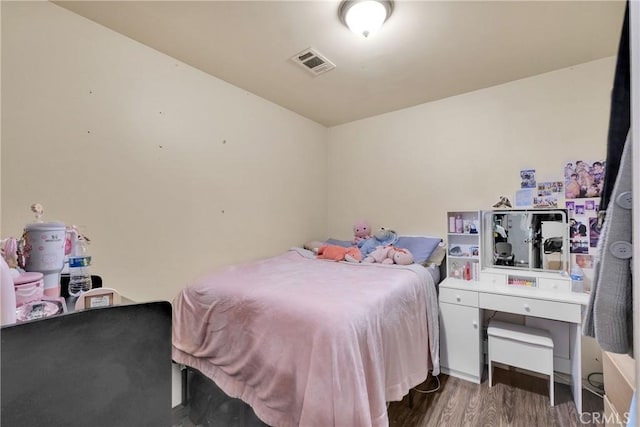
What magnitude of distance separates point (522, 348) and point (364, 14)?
2343 millimetres

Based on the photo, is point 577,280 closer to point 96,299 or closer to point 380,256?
point 380,256

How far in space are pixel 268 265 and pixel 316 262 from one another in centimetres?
44

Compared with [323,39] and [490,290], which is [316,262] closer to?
[490,290]

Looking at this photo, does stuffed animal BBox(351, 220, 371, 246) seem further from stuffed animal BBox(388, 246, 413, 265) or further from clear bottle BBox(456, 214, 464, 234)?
clear bottle BBox(456, 214, 464, 234)

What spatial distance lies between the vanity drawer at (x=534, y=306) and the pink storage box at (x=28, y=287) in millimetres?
2409

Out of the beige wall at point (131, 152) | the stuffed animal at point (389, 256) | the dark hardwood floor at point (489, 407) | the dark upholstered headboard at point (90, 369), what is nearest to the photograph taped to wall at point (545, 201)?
the stuffed animal at point (389, 256)

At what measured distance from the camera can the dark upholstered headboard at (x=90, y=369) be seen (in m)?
0.43

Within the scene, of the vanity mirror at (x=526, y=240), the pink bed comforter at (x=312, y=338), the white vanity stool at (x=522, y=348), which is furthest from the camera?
the vanity mirror at (x=526, y=240)

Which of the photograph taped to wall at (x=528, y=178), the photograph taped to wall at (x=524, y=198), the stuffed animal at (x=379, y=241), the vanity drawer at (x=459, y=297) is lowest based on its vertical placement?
the vanity drawer at (x=459, y=297)

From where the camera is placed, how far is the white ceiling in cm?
154

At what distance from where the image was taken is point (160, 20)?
1652mm

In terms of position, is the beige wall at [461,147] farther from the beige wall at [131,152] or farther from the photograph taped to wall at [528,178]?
the beige wall at [131,152]

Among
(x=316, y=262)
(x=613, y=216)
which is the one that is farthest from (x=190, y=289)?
(x=613, y=216)

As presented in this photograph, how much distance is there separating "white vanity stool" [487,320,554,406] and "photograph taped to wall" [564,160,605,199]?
108 centimetres
